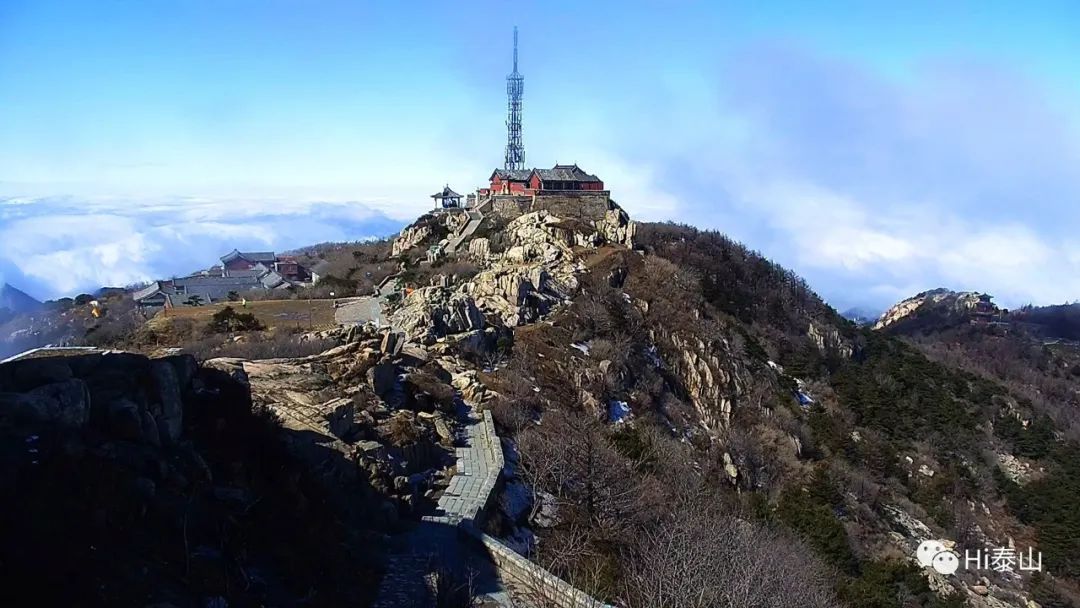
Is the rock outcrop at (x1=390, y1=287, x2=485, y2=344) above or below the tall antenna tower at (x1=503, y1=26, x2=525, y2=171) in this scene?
below

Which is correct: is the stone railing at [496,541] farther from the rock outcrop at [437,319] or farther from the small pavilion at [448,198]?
the small pavilion at [448,198]

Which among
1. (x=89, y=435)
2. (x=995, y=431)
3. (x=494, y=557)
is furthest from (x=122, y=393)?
(x=995, y=431)

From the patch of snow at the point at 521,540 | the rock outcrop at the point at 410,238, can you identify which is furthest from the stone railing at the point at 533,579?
the rock outcrop at the point at 410,238

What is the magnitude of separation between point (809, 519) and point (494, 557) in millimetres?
10249

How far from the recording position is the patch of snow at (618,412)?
20.9m

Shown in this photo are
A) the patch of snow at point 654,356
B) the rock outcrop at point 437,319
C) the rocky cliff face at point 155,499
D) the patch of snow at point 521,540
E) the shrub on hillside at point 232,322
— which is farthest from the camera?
the patch of snow at point 654,356

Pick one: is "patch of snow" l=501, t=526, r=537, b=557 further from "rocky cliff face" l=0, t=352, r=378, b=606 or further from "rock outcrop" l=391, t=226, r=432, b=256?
"rock outcrop" l=391, t=226, r=432, b=256

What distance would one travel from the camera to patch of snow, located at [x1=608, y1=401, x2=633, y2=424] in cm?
2092

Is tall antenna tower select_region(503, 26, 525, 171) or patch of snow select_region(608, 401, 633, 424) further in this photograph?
tall antenna tower select_region(503, 26, 525, 171)

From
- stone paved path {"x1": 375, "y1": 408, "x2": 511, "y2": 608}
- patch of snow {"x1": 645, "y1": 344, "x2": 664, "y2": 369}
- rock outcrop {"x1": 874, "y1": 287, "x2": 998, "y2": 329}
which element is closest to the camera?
stone paved path {"x1": 375, "y1": 408, "x2": 511, "y2": 608}

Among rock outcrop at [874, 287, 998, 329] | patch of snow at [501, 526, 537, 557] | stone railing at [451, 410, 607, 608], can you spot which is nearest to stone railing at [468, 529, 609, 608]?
stone railing at [451, 410, 607, 608]

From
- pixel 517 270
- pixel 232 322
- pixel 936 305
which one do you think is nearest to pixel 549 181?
pixel 517 270

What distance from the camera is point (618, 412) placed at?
21.4 meters

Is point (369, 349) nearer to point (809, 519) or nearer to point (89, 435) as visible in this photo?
point (89, 435)
